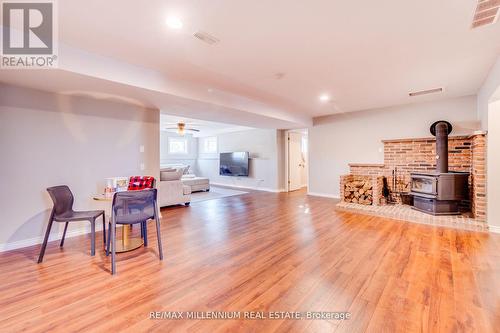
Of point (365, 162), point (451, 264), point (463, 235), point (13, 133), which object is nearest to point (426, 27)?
point (451, 264)

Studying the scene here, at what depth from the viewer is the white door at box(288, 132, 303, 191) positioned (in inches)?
314

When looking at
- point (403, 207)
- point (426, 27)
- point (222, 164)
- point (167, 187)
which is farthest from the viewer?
point (222, 164)

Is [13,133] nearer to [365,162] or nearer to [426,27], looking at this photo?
[426,27]

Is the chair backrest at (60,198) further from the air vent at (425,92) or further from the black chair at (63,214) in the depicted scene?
the air vent at (425,92)

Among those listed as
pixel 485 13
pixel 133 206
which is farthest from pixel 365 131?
→ pixel 133 206

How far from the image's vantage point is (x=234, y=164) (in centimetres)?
866

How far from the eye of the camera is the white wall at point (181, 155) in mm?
10008

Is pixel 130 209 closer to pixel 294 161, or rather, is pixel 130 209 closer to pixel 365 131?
pixel 365 131

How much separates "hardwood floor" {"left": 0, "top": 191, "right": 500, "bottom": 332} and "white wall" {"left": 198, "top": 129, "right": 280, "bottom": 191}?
4.40 metres

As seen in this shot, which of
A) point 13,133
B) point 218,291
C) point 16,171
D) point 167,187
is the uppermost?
point 13,133

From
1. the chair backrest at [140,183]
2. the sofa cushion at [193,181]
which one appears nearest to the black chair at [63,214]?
the chair backrest at [140,183]

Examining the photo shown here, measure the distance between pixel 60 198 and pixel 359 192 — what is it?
18.0 ft

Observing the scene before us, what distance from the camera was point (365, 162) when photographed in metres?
5.86

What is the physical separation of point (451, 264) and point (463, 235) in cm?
133
